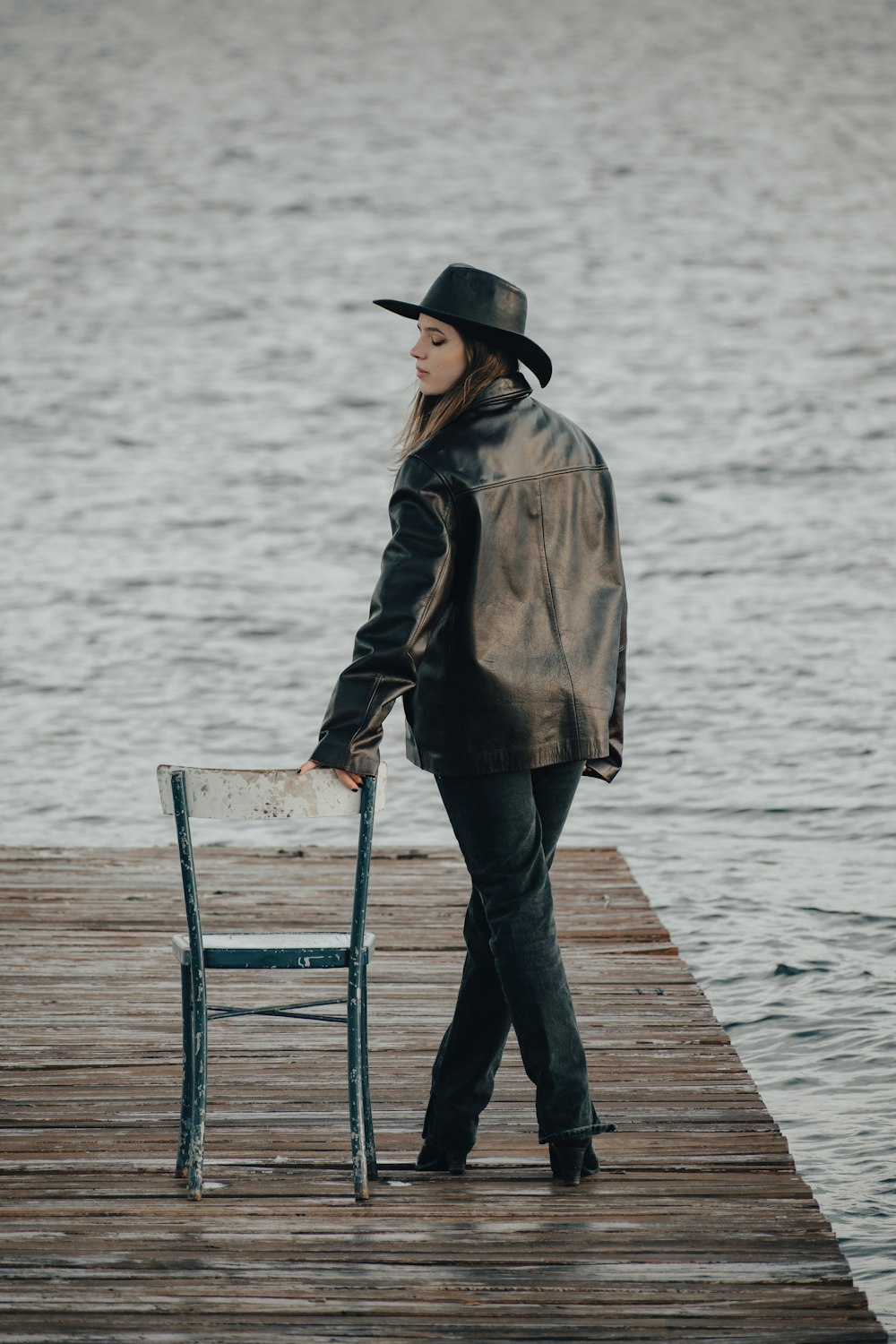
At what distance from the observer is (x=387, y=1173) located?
334 cm

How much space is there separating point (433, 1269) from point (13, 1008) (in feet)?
5.73

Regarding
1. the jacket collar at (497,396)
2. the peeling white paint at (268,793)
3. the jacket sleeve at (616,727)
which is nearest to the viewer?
the peeling white paint at (268,793)

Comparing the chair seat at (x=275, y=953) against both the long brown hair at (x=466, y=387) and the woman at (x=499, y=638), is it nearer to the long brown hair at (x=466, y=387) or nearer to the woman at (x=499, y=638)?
the woman at (x=499, y=638)

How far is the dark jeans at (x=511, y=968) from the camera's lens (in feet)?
10.2

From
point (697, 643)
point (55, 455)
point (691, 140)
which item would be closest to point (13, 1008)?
point (697, 643)

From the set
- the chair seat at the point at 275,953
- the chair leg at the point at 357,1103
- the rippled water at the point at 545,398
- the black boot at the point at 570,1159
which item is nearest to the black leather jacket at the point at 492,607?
the chair seat at the point at 275,953

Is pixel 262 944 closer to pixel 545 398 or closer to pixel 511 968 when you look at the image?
pixel 511 968

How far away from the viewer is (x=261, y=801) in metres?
3.00

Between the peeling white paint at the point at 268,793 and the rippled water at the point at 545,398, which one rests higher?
the peeling white paint at the point at 268,793

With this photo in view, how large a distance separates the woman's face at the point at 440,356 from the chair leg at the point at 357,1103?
1.07m

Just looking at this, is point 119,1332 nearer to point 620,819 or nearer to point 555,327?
point 620,819

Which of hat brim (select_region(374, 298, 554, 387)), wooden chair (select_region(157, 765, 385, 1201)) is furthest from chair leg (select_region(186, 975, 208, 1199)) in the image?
hat brim (select_region(374, 298, 554, 387))

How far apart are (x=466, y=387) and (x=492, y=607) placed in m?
0.39

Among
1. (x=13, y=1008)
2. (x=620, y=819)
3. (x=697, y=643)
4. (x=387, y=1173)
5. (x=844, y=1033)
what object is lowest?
(x=697, y=643)
